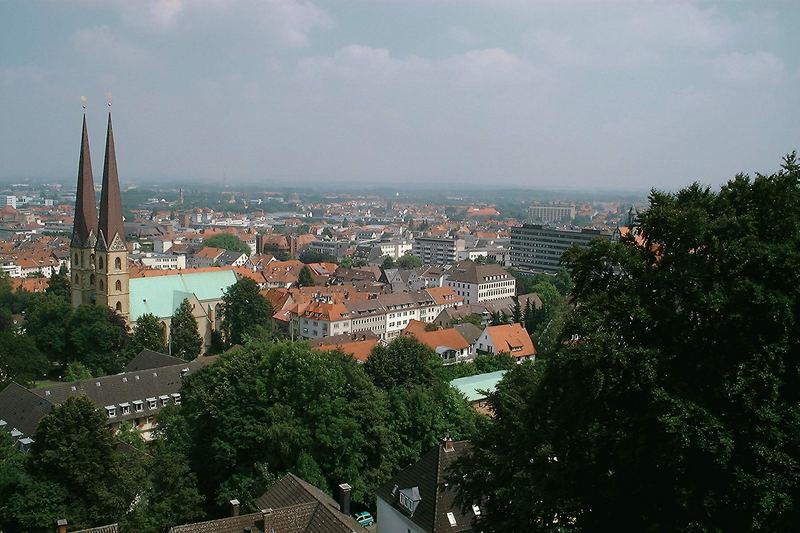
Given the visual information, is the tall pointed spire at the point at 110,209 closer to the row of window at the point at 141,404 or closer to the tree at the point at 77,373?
the tree at the point at 77,373

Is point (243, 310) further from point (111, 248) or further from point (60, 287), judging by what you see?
point (60, 287)

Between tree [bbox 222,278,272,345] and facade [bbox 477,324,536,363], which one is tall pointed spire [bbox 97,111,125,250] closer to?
tree [bbox 222,278,272,345]

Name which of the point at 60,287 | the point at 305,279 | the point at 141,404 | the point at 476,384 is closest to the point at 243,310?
the point at 60,287

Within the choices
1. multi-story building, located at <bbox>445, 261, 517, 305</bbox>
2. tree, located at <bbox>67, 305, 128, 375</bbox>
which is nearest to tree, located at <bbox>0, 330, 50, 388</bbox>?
tree, located at <bbox>67, 305, 128, 375</bbox>

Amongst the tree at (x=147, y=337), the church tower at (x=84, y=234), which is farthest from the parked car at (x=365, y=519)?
the church tower at (x=84, y=234)

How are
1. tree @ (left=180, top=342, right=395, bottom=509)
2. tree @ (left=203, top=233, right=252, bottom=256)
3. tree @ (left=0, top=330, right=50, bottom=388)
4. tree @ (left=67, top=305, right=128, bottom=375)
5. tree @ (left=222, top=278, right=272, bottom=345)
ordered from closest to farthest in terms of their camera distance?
1. tree @ (left=180, top=342, right=395, bottom=509)
2. tree @ (left=0, top=330, right=50, bottom=388)
3. tree @ (left=67, top=305, right=128, bottom=375)
4. tree @ (left=222, top=278, right=272, bottom=345)
5. tree @ (left=203, top=233, right=252, bottom=256)

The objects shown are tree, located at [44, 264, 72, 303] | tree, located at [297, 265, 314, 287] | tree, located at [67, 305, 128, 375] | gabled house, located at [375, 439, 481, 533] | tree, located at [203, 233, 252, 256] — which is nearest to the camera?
gabled house, located at [375, 439, 481, 533]

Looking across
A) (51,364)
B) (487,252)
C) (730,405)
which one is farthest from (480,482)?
(487,252)

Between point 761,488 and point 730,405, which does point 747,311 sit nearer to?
point 730,405
